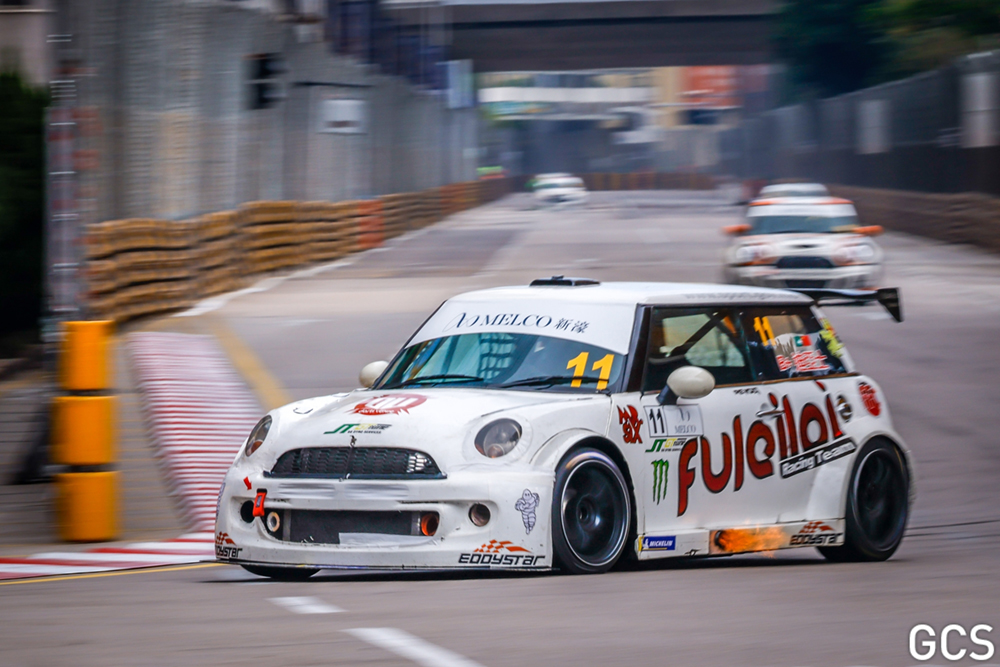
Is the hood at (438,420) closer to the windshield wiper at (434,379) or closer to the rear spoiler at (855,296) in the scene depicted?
the windshield wiper at (434,379)

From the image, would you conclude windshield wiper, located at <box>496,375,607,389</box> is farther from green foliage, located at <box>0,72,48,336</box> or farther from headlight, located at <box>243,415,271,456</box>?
green foliage, located at <box>0,72,48,336</box>

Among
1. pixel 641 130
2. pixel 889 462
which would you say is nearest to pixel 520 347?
pixel 889 462

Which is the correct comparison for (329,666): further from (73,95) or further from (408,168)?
(408,168)

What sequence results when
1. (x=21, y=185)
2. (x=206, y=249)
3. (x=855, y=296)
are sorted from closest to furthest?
1. (x=855, y=296)
2. (x=21, y=185)
3. (x=206, y=249)

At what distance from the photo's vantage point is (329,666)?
16.5ft

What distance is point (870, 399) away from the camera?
9070 millimetres

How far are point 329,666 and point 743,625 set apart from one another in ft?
5.48

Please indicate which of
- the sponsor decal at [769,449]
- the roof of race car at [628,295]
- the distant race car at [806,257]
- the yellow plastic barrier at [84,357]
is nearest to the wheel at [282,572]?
the roof of race car at [628,295]

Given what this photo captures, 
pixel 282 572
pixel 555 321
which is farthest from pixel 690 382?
pixel 282 572

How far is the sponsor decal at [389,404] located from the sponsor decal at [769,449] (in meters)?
→ 1.32

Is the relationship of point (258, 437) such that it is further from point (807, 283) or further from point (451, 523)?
point (807, 283)

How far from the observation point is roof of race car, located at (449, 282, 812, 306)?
813 cm

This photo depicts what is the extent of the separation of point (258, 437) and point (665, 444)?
194 centimetres

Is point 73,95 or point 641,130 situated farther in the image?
point 641,130
